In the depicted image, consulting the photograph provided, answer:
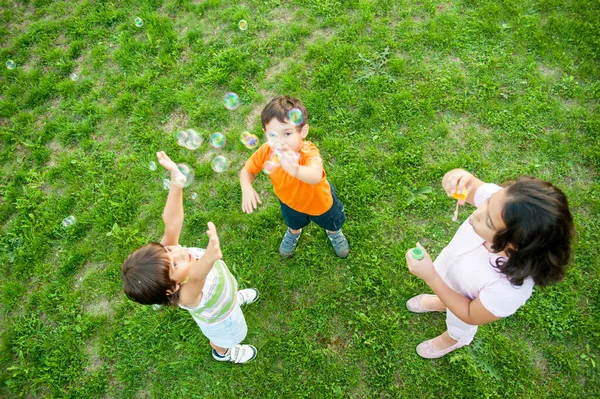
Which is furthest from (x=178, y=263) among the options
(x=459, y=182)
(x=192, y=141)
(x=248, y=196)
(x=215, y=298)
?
(x=192, y=141)

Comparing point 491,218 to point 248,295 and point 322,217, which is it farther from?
point 248,295

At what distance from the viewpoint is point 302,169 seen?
298 cm

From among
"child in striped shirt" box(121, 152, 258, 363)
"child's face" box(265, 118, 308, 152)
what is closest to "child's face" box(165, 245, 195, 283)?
"child in striped shirt" box(121, 152, 258, 363)

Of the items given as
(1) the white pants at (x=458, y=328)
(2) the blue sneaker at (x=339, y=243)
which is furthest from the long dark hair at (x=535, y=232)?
(2) the blue sneaker at (x=339, y=243)

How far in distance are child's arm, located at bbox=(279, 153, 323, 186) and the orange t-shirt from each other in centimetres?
15

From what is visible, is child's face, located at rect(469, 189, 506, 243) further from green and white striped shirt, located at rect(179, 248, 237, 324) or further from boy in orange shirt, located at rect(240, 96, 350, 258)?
green and white striped shirt, located at rect(179, 248, 237, 324)

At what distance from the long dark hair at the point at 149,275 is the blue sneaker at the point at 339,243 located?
1898 mm

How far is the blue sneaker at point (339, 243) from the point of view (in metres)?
4.17

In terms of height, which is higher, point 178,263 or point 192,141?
point 178,263

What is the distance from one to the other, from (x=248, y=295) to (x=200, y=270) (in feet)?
5.52

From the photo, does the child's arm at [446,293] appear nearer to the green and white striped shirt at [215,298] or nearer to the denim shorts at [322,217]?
the denim shorts at [322,217]

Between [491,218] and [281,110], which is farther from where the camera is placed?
[281,110]

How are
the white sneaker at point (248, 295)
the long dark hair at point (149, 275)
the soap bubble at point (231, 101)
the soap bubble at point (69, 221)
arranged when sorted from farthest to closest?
the soap bubble at point (231, 101) < the soap bubble at point (69, 221) < the white sneaker at point (248, 295) < the long dark hair at point (149, 275)

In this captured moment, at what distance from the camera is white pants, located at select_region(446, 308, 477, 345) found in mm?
3119
